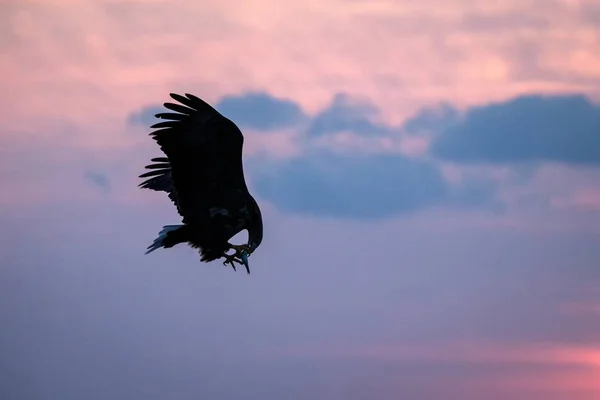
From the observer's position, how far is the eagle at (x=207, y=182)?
72.6ft

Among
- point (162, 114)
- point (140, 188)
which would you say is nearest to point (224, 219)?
point (162, 114)

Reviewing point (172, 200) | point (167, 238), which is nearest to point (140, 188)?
point (172, 200)

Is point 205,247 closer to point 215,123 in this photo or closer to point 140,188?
point 215,123

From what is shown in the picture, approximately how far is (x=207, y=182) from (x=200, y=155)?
541 mm

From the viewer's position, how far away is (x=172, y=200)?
25.6 metres

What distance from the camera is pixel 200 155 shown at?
22594 mm

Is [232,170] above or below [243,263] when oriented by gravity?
above

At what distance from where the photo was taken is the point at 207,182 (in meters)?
22.9

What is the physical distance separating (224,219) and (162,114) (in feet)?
6.86

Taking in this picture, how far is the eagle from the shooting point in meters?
22.1

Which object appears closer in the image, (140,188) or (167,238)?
(167,238)

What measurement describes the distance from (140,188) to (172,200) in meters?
1.30

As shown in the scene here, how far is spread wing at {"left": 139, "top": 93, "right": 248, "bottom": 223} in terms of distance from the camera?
22109mm

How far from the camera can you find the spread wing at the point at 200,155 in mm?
22109
